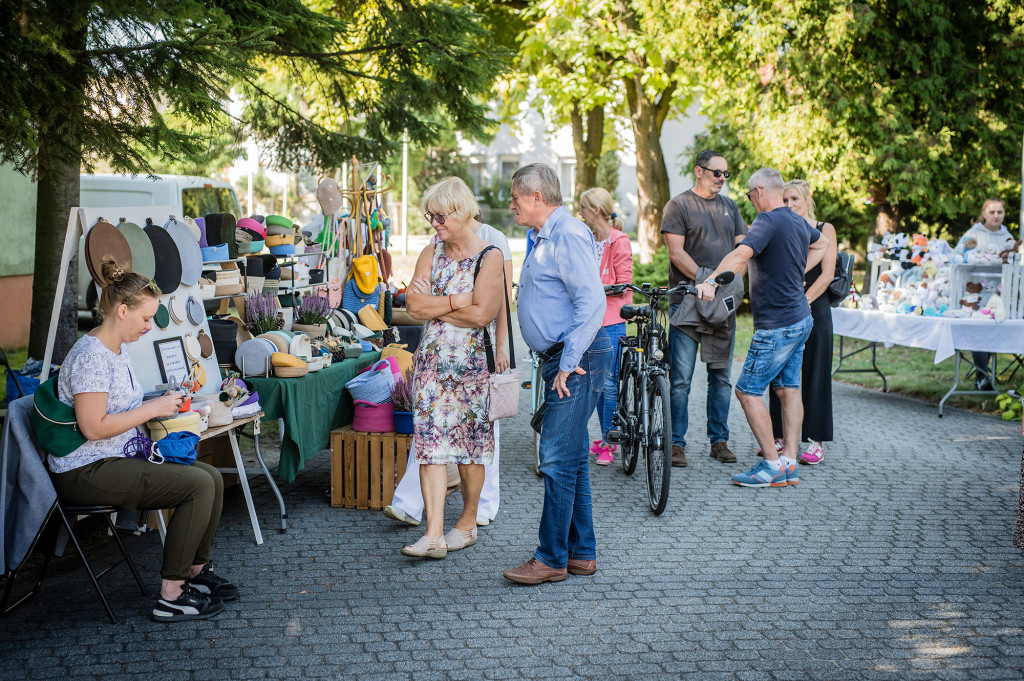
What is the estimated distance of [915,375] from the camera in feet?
37.4

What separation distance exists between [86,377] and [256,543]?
1618mm

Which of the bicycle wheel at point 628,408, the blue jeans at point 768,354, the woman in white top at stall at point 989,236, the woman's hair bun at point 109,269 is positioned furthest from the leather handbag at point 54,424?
the woman in white top at stall at point 989,236

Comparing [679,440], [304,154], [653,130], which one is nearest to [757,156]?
[653,130]

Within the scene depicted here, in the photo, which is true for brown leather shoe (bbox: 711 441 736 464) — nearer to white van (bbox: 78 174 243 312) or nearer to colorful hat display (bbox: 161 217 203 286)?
colorful hat display (bbox: 161 217 203 286)

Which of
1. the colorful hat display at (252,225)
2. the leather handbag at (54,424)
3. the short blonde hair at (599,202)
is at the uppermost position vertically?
the short blonde hair at (599,202)

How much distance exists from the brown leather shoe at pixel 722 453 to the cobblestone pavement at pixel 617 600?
0.71 m

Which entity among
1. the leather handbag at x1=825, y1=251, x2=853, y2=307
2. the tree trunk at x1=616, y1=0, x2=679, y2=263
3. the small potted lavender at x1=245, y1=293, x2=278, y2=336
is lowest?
the small potted lavender at x1=245, y1=293, x2=278, y2=336

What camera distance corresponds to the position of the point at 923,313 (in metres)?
9.06

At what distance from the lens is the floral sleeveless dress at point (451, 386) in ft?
15.4

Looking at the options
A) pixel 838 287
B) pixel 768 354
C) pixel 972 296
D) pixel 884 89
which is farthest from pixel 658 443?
pixel 884 89

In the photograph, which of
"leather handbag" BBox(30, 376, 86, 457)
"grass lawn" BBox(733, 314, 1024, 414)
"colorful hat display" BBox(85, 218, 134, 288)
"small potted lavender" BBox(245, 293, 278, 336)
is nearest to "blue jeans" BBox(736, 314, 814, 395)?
"small potted lavender" BBox(245, 293, 278, 336)

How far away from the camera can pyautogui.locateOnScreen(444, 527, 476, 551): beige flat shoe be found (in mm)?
4992

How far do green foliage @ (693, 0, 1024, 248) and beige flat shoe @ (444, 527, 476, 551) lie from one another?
40.6 feet

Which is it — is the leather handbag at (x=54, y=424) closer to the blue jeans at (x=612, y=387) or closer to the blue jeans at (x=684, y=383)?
the blue jeans at (x=612, y=387)
